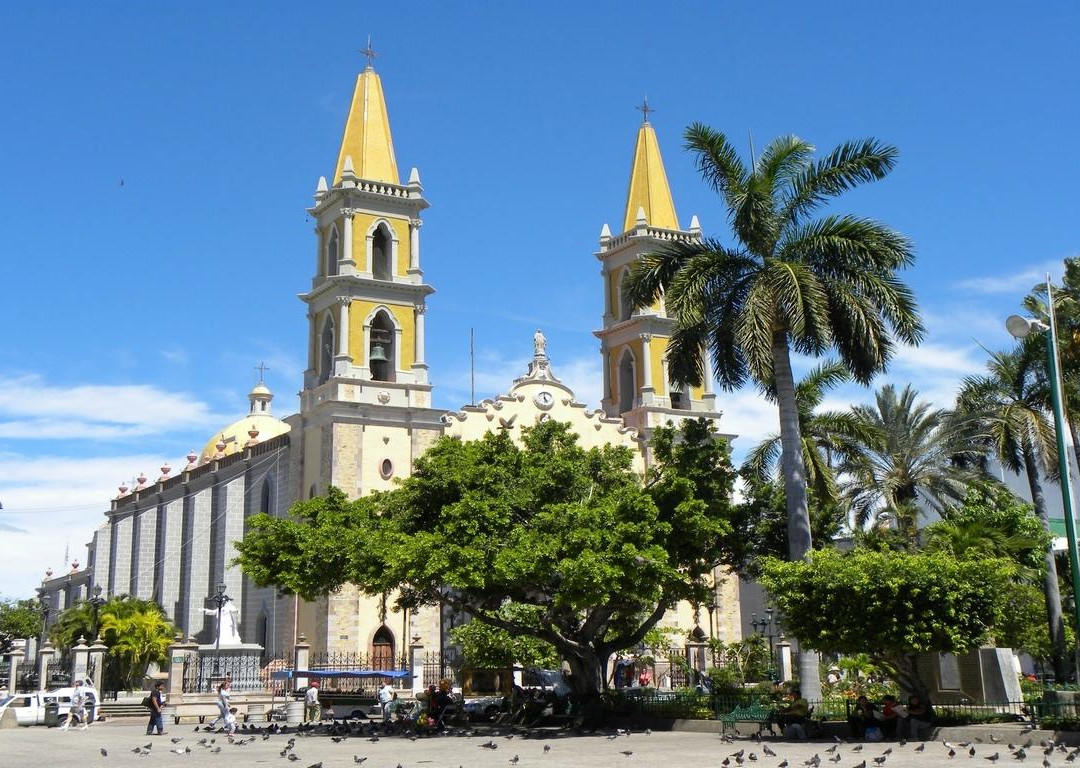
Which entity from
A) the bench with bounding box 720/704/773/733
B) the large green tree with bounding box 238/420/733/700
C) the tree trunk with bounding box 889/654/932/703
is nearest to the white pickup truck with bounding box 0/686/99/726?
the large green tree with bounding box 238/420/733/700

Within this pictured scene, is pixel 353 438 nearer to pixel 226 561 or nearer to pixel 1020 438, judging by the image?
pixel 226 561

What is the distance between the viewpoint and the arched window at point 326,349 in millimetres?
46219

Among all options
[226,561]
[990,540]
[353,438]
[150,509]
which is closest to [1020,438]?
[990,540]

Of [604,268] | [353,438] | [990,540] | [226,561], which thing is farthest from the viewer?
[604,268]

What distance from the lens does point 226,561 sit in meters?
49.2

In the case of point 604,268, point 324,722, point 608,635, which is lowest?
point 324,722

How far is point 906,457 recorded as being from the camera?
33312 millimetres

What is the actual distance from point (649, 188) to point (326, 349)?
17.0 meters

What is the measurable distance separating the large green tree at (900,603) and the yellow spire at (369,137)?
99.2 feet

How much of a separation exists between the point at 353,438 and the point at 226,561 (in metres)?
9.95

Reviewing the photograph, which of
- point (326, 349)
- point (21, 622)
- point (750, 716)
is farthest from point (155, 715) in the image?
point (21, 622)

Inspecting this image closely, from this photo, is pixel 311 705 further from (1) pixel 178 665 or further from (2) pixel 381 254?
(2) pixel 381 254

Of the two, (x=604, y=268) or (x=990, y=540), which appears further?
(x=604, y=268)

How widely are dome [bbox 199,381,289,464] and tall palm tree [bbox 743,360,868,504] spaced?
1516 inches
